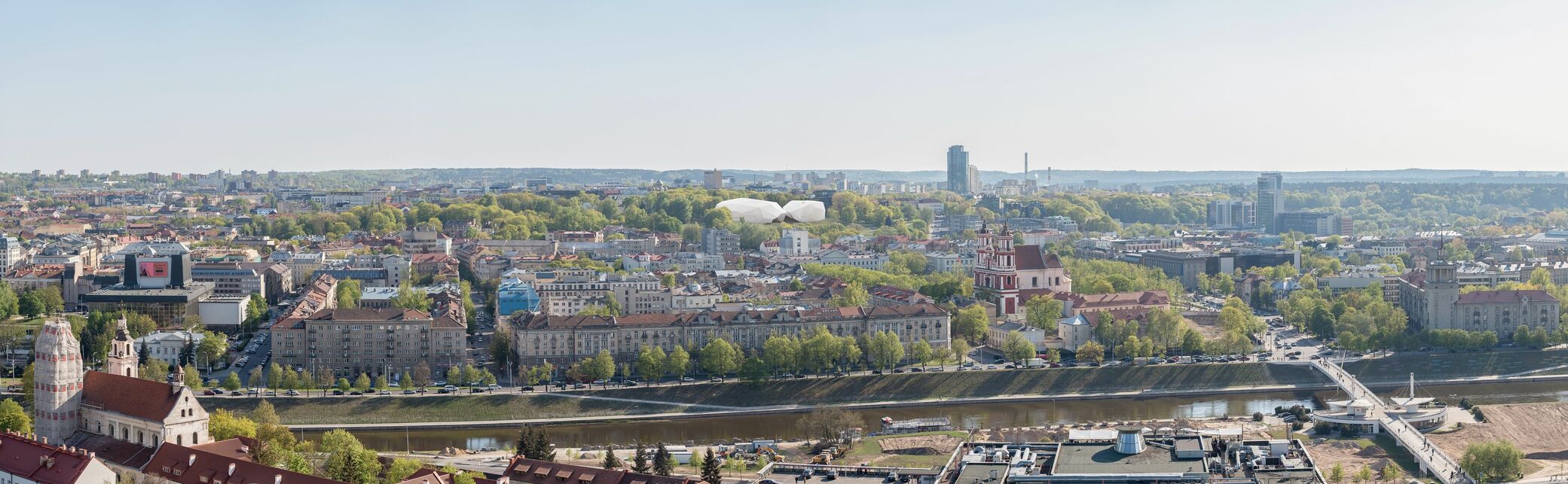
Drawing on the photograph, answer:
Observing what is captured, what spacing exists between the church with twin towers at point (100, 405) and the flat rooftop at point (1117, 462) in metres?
16.2

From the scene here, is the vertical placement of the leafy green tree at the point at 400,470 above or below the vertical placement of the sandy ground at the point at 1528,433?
above

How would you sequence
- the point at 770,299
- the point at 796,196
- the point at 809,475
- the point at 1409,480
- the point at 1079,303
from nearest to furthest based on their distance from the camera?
the point at 809,475, the point at 1409,480, the point at 1079,303, the point at 770,299, the point at 796,196

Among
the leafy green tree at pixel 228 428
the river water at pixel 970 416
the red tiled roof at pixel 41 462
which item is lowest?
the river water at pixel 970 416

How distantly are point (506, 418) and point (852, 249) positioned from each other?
44546 mm

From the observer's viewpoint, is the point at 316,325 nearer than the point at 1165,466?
No

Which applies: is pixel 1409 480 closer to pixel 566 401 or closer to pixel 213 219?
pixel 566 401

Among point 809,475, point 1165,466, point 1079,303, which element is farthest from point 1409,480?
point 1079,303

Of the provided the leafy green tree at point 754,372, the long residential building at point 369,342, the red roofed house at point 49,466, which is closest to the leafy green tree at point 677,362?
the leafy green tree at point 754,372

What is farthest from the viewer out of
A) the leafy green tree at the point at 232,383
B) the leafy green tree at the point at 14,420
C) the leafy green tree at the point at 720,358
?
the leafy green tree at the point at 720,358

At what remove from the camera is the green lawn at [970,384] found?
148 feet

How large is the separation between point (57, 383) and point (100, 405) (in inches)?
35.9

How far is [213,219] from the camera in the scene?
11044 cm

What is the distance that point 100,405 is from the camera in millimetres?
33188

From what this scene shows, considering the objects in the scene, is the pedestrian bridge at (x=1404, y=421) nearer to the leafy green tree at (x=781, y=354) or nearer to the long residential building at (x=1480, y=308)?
the long residential building at (x=1480, y=308)
